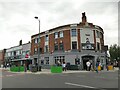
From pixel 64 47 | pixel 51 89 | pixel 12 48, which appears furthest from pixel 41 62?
pixel 51 89

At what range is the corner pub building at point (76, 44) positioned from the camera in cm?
3719

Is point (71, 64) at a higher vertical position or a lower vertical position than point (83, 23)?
lower

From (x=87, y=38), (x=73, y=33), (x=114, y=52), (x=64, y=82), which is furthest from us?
(x=114, y=52)

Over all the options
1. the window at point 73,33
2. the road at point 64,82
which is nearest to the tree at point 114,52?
the window at point 73,33

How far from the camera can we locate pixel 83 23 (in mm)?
38750

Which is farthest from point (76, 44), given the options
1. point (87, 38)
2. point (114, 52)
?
point (114, 52)

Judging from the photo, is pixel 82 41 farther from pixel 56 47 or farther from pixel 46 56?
pixel 46 56

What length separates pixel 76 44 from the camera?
3778 cm

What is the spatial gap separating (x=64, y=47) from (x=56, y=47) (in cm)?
246

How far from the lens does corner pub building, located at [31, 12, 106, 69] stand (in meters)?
37.2

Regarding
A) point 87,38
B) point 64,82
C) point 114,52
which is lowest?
point 64,82

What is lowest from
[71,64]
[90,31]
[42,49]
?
[71,64]

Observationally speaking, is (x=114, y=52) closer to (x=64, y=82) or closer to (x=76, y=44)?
(x=76, y=44)

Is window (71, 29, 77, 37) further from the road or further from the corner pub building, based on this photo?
the road
